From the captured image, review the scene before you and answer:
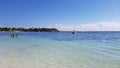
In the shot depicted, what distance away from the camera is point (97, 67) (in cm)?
947

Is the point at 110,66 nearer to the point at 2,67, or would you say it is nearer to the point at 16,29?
the point at 2,67

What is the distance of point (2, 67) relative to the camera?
30.5ft

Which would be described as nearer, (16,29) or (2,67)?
(2,67)

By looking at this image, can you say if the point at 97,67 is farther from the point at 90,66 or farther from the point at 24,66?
the point at 24,66

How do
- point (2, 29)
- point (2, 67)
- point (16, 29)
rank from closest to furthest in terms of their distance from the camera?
point (2, 67) → point (2, 29) → point (16, 29)

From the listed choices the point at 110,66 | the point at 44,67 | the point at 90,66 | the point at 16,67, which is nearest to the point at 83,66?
the point at 90,66

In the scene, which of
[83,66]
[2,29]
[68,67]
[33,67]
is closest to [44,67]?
[33,67]

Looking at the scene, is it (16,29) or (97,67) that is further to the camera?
(16,29)

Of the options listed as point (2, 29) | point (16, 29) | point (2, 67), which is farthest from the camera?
point (16, 29)

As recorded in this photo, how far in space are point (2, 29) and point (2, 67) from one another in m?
164

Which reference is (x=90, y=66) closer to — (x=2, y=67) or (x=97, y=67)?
(x=97, y=67)

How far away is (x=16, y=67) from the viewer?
30.7 ft

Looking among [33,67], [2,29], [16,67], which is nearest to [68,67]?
[33,67]

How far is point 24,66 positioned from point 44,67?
1.13 meters
